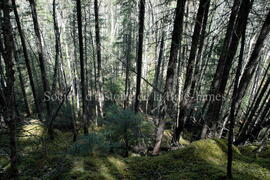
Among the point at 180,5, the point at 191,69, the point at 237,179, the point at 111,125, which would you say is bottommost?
the point at 111,125

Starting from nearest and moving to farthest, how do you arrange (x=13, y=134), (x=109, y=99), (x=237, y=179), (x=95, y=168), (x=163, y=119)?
(x=237, y=179) → (x=13, y=134) → (x=95, y=168) → (x=163, y=119) → (x=109, y=99)

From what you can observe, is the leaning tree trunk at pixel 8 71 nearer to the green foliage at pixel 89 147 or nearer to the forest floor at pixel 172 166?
the forest floor at pixel 172 166

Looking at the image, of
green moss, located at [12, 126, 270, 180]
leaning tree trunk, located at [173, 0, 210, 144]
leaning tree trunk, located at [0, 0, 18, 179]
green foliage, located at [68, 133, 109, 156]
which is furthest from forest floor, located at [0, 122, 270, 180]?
leaning tree trunk, located at [173, 0, 210, 144]

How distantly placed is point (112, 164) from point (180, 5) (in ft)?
13.4

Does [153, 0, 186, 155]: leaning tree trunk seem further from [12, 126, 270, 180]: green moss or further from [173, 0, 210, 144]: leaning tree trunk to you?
[12, 126, 270, 180]: green moss

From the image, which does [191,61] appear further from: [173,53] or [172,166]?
[172,166]

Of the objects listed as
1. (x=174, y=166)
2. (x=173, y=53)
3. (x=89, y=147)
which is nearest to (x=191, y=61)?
(x=173, y=53)

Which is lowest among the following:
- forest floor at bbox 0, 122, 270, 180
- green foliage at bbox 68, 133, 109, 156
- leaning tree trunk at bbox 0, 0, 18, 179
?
green foliage at bbox 68, 133, 109, 156

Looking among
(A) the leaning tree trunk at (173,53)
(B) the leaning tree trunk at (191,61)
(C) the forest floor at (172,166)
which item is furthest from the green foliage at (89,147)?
(B) the leaning tree trunk at (191,61)

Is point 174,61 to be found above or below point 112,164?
above

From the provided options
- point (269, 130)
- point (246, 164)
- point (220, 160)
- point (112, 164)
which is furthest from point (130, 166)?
point (269, 130)

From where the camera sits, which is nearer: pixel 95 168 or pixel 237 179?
pixel 237 179

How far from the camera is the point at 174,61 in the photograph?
16.4ft

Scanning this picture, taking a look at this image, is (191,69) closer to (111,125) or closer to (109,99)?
(111,125)
